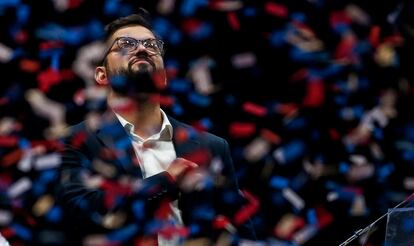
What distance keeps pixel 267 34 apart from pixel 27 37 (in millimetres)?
827

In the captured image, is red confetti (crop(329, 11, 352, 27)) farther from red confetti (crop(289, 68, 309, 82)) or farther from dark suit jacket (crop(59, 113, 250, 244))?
dark suit jacket (crop(59, 113, 250, 244))

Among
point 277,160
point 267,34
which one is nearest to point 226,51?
point 267,34

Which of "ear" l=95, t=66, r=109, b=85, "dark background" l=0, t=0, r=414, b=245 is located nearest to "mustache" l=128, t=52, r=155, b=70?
"ear" l=95, t=66, r=109, b=85

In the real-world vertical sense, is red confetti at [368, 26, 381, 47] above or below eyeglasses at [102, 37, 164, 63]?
below

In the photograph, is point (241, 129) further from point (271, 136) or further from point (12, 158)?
point (12, 158)

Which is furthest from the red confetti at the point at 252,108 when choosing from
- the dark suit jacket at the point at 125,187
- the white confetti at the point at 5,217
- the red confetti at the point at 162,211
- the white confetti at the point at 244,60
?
the red confetti at the point at 162,211

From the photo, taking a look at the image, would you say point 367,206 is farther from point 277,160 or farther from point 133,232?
point 133,232

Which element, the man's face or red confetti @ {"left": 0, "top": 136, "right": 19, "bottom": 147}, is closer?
the man's face

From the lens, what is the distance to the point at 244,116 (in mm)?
3381

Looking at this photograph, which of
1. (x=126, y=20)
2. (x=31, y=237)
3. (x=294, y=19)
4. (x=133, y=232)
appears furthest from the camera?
(x=294, y=19)

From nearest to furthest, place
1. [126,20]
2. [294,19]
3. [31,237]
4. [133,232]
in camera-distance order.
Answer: [133,232], [126,20], [31,237], [294,19]

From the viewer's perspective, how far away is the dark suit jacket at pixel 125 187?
92.7 inches

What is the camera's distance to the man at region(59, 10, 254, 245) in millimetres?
2361

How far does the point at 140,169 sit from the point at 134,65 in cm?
27
